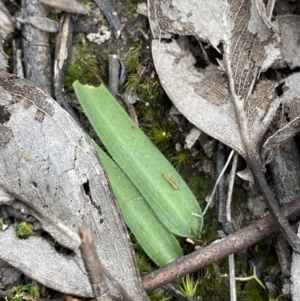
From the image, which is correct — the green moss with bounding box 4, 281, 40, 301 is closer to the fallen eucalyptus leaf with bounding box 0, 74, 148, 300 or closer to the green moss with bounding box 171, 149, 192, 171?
the fallen eucalyptus leaf with bounding box 0, 74, 148, 300

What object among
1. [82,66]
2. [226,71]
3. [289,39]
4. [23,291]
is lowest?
[23,291]

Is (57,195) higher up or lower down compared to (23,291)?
higher up

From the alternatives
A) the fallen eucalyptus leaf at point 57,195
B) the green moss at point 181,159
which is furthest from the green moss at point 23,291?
the green moss at point 181,159

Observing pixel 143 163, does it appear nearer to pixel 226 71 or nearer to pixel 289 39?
pixel 226 71

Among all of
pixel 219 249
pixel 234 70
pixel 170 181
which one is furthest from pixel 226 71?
pixel 219 249

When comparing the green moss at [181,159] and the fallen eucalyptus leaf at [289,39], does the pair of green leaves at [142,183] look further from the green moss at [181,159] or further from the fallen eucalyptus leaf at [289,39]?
the fallen eucalyptus leaf at [289,39]

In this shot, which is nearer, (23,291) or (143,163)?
(23,291)

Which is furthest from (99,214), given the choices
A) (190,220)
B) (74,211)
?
(190,220)
